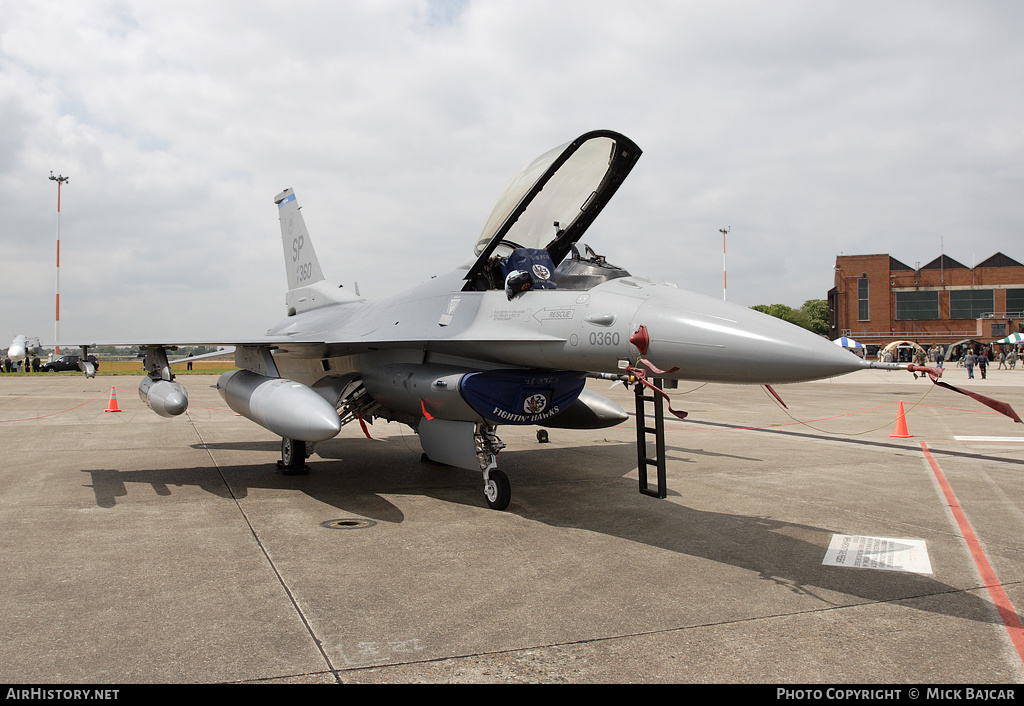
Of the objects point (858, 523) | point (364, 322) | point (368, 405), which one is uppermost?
point (364, 322)

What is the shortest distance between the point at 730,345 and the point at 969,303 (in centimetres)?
8053

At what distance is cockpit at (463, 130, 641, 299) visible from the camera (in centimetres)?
649

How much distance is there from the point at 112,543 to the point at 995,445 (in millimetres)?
12555

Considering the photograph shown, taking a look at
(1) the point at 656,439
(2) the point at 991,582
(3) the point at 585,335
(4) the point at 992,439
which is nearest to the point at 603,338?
(3) the point at 585,335

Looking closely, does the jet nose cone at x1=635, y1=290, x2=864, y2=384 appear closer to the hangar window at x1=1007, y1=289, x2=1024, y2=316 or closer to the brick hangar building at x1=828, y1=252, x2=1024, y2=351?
the brick hangar building at x1=828, y1=252, x2=1024, y2=351

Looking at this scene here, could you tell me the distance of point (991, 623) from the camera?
3.79m

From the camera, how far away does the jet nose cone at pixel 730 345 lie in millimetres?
4422

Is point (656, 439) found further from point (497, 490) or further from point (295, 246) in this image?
point (295, 246)

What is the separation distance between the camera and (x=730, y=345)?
4719mm

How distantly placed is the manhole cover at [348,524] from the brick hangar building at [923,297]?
72956mm

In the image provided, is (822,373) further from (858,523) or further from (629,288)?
(858,523)

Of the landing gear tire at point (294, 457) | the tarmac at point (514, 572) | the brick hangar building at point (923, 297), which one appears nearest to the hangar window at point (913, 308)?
the brick hangar building at point (923, 297)
